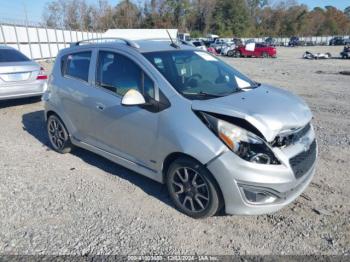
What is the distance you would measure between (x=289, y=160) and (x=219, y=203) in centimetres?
79

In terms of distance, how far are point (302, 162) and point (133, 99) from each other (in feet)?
6.02

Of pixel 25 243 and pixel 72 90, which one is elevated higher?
pixel 72 90

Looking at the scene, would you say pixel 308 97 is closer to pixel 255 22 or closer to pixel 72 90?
pixel 72 90

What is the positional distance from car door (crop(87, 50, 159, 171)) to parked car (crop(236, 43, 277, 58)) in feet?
94.9

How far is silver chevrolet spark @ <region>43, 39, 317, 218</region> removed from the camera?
273 centimetres

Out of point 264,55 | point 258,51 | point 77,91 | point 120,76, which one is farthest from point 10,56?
point 258,51

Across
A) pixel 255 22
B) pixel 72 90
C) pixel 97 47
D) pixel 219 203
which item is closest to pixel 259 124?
pixel 219 203

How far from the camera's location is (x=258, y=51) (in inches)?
1252

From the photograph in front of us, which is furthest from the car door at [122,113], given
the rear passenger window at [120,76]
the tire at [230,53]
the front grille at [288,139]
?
the tire at [230,53]

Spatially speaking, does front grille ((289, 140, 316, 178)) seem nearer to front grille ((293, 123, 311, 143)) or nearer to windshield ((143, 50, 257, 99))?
front grille ((293, 123, 311, 143))

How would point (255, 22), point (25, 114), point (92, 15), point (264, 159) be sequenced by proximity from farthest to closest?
point (255, 22), point (92, 15), point (25, 114), point (264, 159)

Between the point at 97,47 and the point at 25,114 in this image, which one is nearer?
the point at 97,47

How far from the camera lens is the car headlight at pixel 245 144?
8.87 feet

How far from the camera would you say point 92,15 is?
67.5m
